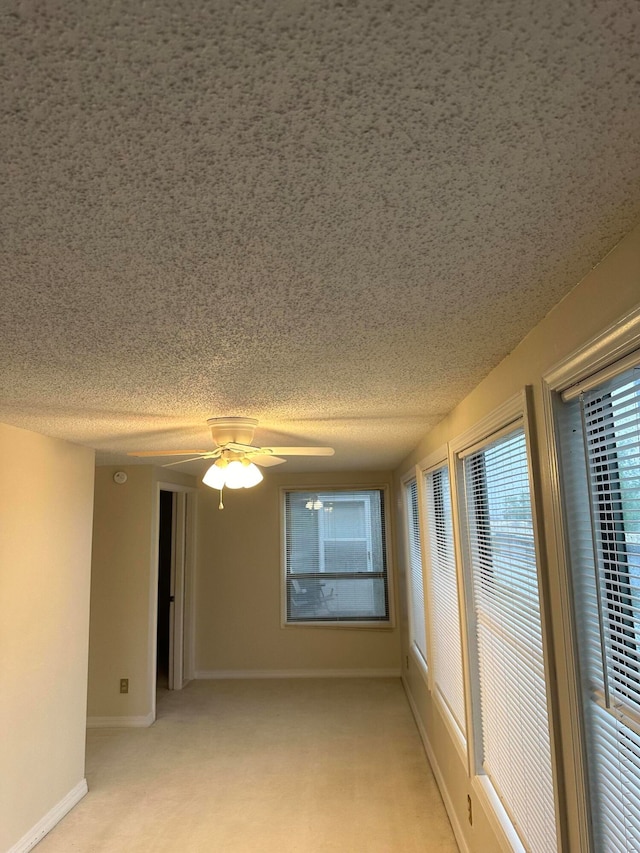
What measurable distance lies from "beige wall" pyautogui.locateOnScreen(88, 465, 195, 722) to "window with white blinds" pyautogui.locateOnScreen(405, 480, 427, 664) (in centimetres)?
236

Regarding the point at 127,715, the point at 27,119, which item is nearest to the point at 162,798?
the point at 127,715

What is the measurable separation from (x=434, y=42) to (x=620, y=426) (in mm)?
940

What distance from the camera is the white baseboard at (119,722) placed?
16.5 feet

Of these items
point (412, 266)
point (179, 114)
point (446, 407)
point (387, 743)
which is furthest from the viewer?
point (387, 743)

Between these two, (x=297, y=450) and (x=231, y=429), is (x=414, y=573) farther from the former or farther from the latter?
(x=231, y=429)

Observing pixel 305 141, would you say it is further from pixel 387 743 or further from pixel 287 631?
pixel 287 631

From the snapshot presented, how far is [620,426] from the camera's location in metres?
1.29

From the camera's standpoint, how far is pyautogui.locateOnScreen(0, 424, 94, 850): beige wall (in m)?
3.07

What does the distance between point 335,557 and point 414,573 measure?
5.48 feet

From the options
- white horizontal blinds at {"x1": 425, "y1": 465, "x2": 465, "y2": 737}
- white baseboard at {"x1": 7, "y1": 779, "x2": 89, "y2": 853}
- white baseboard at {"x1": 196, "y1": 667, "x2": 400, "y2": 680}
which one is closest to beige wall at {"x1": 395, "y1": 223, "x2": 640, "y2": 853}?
white horizontal blinds at {"x1": 425, "y1": 465, "x2": 465, "y2": 737}

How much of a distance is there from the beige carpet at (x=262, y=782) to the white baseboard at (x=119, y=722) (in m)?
0.10

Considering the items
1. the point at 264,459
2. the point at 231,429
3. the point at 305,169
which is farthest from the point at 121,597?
the point at 305,169

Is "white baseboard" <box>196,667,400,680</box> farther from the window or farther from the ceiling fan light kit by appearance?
the ceiling fan light kit

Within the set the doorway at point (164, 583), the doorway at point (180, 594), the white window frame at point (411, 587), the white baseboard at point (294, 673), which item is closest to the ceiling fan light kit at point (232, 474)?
the white window frame at point (411, 587)
